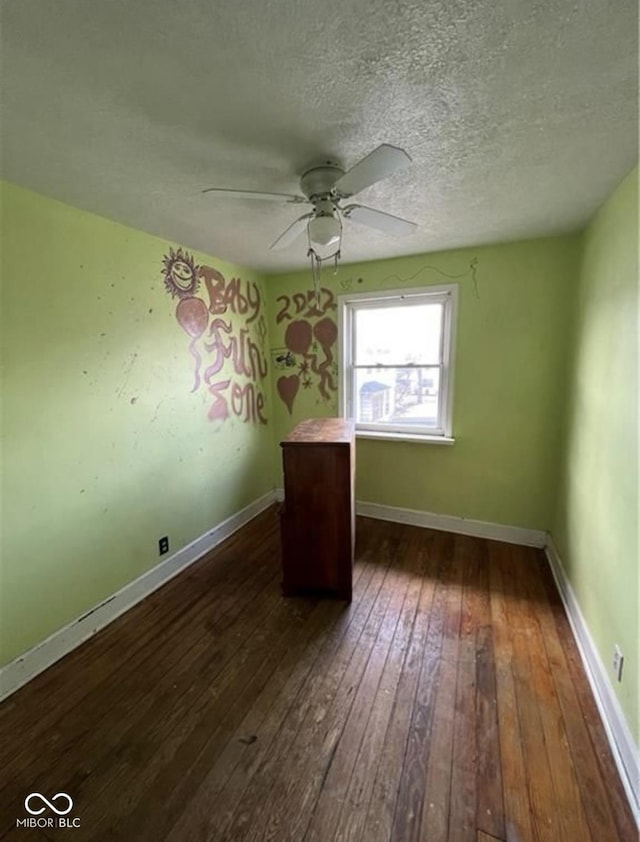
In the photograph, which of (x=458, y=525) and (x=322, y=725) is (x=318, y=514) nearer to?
(x=322, y=725)

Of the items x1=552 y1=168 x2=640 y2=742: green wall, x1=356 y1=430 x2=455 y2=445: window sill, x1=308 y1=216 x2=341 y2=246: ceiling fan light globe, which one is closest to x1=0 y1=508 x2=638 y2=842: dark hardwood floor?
x1=552 y1=168 x2=640 y2=742: green wall

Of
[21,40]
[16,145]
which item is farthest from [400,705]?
[16,145]

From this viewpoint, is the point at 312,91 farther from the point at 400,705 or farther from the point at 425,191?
the point at 400,705

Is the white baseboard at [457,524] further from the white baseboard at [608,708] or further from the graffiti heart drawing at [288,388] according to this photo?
the graffiti heart drawing at [288,388]

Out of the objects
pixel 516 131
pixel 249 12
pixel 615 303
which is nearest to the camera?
pixel 249 12

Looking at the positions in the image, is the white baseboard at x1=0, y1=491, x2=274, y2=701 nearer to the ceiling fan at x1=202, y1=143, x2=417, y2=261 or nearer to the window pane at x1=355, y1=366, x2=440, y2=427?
the window pane at x1=355, y1=366, x2=440, y2=427

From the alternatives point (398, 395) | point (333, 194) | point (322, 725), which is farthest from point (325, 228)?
point (322, 725)

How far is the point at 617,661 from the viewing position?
1.49 meters

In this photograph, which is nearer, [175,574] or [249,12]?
[249,12]

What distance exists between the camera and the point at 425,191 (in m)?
1.80

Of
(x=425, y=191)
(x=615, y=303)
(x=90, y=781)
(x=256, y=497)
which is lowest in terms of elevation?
(x=90, y=781)

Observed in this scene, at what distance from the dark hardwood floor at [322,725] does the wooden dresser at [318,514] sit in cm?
15

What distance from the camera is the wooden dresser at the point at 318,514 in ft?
7.25

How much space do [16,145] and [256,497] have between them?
2871mm
